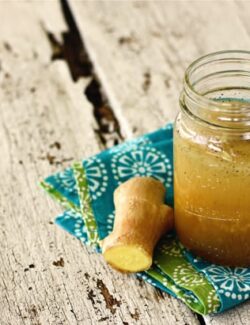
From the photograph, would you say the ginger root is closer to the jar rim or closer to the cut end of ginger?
the cut end of ginger

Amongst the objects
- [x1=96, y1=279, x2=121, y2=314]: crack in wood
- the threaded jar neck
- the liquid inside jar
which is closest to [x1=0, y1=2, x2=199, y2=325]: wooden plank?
[x1=96, y1=279, x2=121, y2=314]: crack in wood

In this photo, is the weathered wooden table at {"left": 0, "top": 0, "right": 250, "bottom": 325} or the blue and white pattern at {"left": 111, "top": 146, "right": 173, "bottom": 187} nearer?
the weathered wooden table at {"left": 0, "top": 0, "right": 250, "bottom": 325}

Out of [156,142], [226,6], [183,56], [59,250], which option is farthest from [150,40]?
[59,250]

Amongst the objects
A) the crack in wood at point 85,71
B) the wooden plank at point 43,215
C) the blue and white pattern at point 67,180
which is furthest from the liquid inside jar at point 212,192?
the crack in wood at point 85,71

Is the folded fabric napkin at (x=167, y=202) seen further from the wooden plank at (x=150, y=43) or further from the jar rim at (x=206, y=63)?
the jar rim at (x=206, y=63)

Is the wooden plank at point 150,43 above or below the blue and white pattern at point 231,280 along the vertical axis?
above

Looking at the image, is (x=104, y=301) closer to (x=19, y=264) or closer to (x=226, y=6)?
(x=19, y=264)
